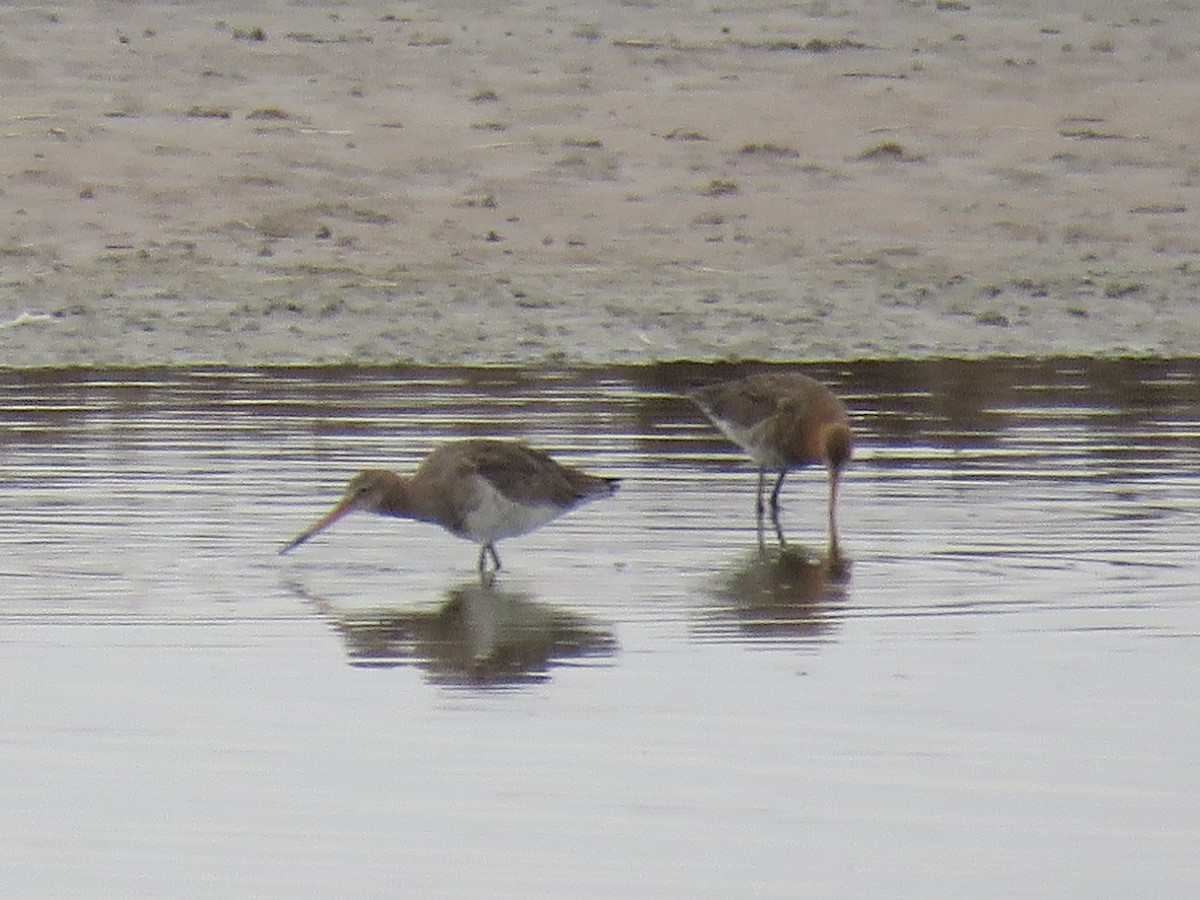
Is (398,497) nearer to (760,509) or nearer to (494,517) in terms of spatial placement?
(494,517)

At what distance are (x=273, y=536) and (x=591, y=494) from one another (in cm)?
126

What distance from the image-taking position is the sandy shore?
19.0 metres

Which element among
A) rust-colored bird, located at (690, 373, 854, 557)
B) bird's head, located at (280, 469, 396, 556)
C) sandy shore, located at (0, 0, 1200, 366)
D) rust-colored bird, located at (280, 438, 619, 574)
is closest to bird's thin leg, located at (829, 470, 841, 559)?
rust-colored bird, located at (690, 373, 854, 557)

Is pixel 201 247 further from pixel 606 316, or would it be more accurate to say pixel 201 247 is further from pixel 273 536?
pixel 273 536

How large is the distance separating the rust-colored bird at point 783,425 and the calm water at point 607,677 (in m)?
0.25

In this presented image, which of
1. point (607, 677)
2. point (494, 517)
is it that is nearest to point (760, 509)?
point (494, 517)

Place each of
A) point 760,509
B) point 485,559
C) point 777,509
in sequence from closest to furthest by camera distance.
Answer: point 485,559 → point 760,509 → point 777,509

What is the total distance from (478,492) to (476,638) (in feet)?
4.51

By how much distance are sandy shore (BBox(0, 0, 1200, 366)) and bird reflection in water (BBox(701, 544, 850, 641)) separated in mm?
7223

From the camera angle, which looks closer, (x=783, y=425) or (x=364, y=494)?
(x=364, y=494)

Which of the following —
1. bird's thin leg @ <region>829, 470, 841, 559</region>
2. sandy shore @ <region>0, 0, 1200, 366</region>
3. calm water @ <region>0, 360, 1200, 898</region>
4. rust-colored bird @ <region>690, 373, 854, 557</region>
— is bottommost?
calm water @ <region>0, 360, 1200, 898</region>

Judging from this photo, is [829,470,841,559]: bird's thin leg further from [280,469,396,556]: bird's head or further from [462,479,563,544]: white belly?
[280,469,396,556]: bird's head

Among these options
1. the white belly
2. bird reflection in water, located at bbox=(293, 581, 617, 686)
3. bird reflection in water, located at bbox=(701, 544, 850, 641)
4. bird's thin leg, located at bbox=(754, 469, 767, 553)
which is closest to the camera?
bird reflection in water, located at bbox=(293, 581, 617, 686)

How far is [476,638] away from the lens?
938 centimetres
